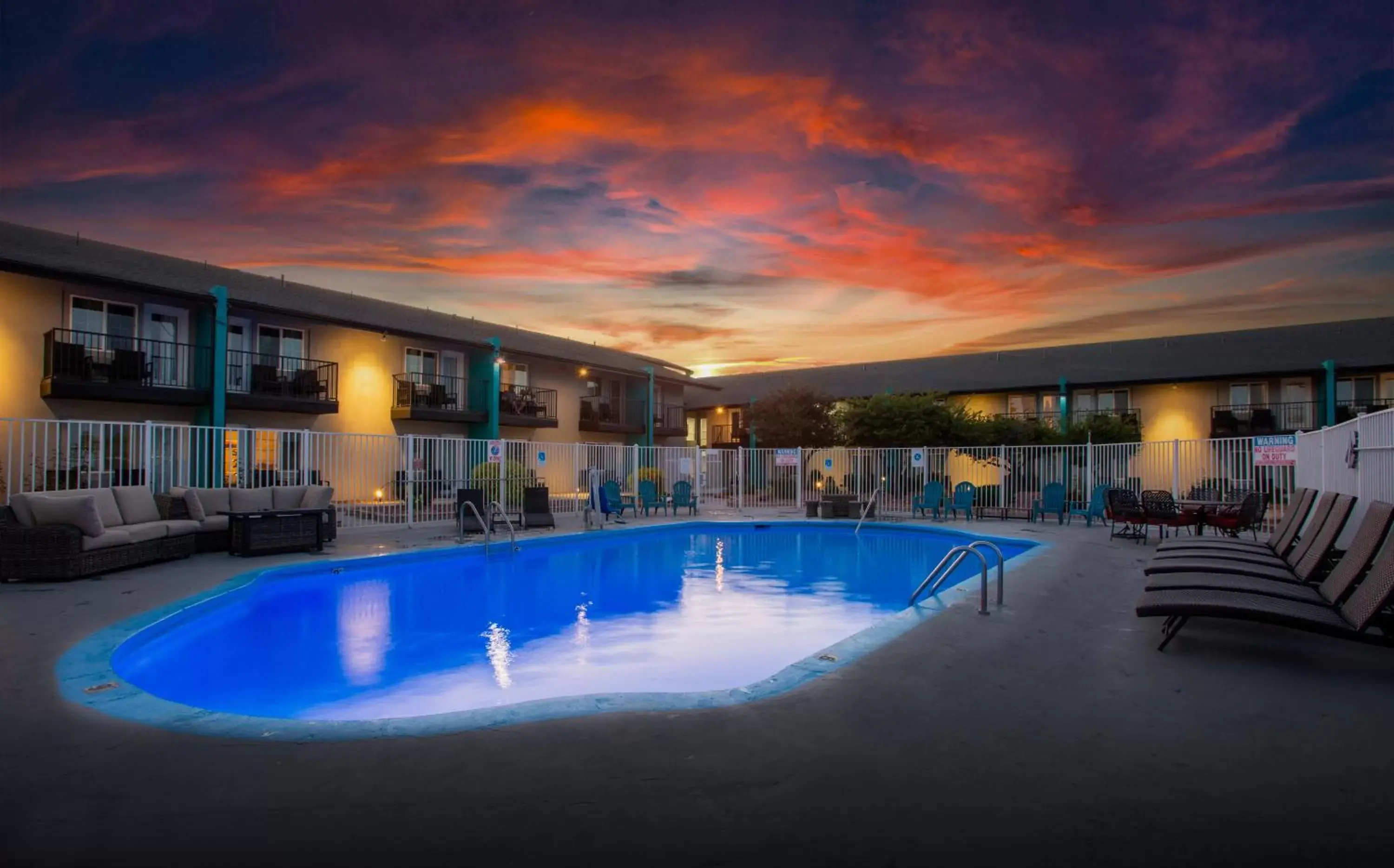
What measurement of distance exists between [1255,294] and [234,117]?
71.9 feet

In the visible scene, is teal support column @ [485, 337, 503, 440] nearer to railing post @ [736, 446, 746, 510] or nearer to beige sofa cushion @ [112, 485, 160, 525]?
railing post @ [736, 446, 746, 510]

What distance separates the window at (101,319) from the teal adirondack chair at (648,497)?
12403mm

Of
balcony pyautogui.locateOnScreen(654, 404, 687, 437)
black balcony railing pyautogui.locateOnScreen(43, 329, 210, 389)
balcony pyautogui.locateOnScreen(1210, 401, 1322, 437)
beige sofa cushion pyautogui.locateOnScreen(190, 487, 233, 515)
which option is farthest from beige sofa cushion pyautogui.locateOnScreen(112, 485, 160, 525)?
balcony pyautogui.locateOnScreen(1210, 401, 1322, 437)

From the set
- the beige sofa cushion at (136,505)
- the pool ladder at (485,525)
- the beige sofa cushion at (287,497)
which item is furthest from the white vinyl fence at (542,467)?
the pool ladder at (485,525)

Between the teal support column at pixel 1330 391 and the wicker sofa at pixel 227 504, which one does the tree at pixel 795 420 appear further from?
the wicker sofa at pixel 227 504

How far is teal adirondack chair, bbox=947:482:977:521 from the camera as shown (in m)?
17.7

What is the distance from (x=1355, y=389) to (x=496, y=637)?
32.5 metres

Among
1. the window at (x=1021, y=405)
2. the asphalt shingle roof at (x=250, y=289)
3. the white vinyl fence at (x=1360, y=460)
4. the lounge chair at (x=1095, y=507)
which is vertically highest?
the asphalt shingle roof at (x=250, y=289)

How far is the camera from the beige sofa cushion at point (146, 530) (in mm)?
8805

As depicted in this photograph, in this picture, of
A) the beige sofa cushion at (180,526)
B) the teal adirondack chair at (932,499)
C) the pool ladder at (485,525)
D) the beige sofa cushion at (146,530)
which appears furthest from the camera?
the teal adirondack chair at (932,499)

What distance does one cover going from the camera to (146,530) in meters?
9.05

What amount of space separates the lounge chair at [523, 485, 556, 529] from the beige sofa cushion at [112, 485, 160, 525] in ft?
20.6

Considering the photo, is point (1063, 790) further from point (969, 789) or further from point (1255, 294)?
point (1255, 294)

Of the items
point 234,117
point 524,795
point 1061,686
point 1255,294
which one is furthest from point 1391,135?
point 234,117
